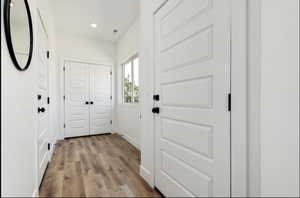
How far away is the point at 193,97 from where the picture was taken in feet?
3.66

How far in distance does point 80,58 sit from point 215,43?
3.77 meters

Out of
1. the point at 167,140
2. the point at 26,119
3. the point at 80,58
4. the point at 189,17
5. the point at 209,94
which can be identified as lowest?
the point at 167,140

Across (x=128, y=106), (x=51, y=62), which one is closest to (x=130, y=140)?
(x=128, y=106)

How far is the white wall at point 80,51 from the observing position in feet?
12.0

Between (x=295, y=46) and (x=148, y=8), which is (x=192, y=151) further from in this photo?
(x=148, y=8)

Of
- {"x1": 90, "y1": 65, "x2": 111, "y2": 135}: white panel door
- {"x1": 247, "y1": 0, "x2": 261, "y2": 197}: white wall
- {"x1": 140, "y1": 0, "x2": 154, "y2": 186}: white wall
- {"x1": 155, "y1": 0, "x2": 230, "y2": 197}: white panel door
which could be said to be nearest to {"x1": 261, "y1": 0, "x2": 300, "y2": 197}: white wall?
{"x1": 247, "y1": 0, "x2": 261, "y2": 197}: white wall

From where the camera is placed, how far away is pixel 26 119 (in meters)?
1.18

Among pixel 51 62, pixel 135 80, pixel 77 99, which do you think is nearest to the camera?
pixel 51 62

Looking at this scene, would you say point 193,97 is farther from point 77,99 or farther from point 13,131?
point 77,99

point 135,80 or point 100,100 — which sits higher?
point 135,80

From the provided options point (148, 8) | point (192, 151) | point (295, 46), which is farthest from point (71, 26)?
point (295, 46)

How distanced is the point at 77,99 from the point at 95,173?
95.7 inches

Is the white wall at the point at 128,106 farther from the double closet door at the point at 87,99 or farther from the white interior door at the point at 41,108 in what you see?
the white interior door at the point at 41,108

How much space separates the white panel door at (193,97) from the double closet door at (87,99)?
9.54 feet
